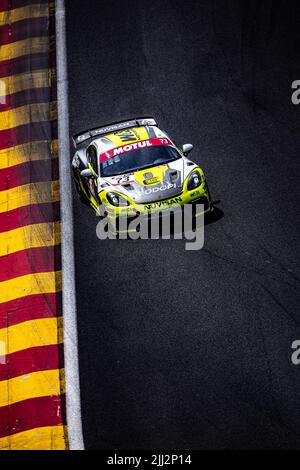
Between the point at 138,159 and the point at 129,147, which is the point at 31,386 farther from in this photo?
the point at 129,147

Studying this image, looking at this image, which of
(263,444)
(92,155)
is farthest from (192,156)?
(263,444)

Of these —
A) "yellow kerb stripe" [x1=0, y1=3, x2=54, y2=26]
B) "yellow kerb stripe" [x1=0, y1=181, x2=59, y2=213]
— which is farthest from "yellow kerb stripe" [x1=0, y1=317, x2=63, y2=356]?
"yellow kerb stripe" [x1=0, y1=3, x2=54, y2=26]

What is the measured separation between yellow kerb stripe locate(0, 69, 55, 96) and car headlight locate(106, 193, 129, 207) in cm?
563

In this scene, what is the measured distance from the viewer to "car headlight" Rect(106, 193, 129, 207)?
1342 centimetres

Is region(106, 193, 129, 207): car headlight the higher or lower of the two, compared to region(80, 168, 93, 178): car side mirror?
lower

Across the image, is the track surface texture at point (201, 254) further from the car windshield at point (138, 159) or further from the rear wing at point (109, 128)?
the rear wing at point (109, 128)

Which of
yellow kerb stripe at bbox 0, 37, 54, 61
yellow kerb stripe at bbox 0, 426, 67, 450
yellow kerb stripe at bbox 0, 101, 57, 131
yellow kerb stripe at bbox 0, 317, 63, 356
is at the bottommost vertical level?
yellow kerb stripe at bbox 0, 426, 67, 450

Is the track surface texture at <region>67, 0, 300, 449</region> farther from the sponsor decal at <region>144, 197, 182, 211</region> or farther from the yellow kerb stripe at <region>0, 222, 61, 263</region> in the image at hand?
the sponsor decal at <region>144, 197, 182, 211</region>

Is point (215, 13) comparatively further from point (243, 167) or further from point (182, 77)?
point (243, 167)

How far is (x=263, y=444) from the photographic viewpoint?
10.2 metres
